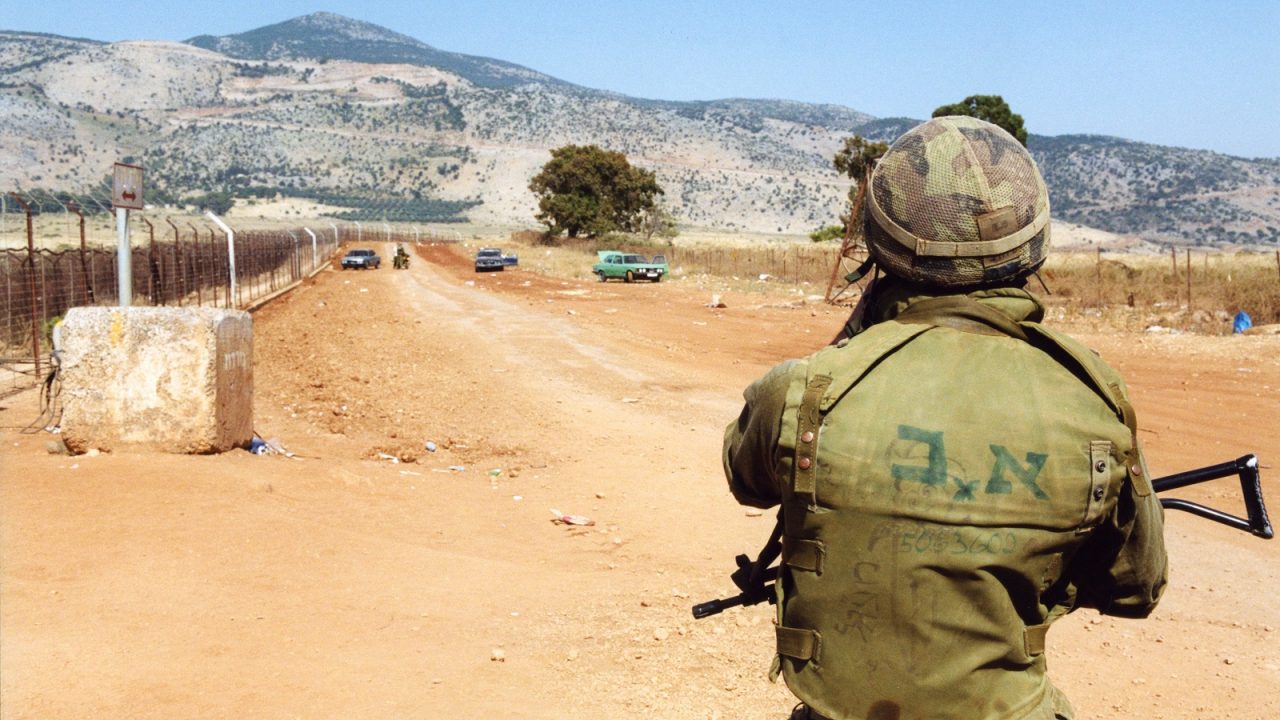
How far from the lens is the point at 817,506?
1.91 meters

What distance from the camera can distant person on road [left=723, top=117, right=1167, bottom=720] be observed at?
5.98 feet

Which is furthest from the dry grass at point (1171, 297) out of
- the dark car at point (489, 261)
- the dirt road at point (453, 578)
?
the dark car at point (489, 261)

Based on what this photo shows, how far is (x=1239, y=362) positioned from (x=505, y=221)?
124287 mm

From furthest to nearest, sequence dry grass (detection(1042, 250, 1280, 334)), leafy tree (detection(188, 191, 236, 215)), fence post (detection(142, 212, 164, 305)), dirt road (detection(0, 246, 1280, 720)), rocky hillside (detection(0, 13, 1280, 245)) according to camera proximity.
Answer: rocky hillside (detection(0, 13, 1280, 245)) < leafy tree (detection(188, 191, 236, 215)) < dry grass (detection(1042, 250, 1280, 334)) < fence post (detection(142, 212, 164, 305)) < dirt road (detection(0, 246, 1280, 720))

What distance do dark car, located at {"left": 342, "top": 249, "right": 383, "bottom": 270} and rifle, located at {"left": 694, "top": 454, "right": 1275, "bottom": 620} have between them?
156 feet

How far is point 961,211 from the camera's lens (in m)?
2.00

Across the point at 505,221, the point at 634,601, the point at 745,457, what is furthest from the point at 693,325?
the point at 505,221

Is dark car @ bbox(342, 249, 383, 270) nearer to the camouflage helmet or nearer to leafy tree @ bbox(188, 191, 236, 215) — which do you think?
the camouflage helmet

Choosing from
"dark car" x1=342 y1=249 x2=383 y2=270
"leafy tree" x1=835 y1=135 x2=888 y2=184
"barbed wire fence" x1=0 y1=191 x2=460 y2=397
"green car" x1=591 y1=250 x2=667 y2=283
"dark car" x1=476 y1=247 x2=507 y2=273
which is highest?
"leafy tree" x1=835 y1=135 x2=888 y2=184

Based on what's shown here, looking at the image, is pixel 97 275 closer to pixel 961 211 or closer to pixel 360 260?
pixel 961 211

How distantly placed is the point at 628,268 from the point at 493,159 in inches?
4867

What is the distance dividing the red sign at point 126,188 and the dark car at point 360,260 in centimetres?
3908

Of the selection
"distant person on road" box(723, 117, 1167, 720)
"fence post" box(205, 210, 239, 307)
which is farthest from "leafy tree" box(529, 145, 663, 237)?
"distant person on road" box(723, 117, 1167, 720)

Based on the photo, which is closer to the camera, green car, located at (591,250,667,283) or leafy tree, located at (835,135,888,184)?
green car, located at (591,250,667,283)
